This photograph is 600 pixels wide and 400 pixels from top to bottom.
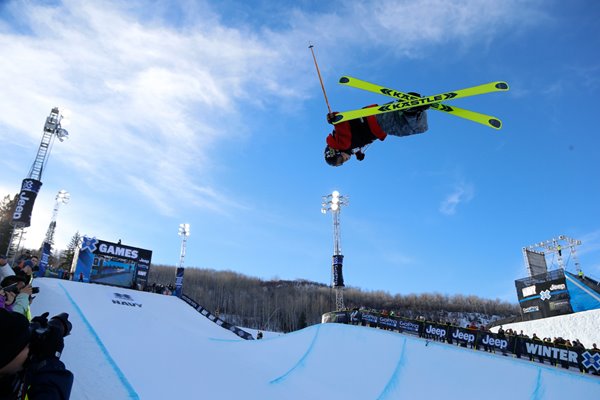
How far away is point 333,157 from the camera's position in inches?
282

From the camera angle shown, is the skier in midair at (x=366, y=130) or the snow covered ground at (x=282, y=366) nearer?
the skier in midair at (x=366, y=130)

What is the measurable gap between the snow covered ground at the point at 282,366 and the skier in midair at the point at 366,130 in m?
6.59

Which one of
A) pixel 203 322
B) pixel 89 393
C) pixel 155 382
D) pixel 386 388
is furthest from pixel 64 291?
pixel 386 388

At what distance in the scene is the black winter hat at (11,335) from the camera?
1.64 meters

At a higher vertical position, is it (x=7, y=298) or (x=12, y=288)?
(x=12, y=288)

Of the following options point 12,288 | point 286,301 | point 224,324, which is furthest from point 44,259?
point 286,301

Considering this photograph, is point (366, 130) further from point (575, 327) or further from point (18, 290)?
point (575, 327)

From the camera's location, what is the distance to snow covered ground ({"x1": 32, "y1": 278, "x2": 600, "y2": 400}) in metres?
10.1

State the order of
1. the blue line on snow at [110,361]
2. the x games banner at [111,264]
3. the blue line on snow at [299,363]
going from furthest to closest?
the x games banner at [111,264] < the blue line on snow at [299,363] < the blue line on snow at [110,361]

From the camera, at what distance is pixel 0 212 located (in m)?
60.7

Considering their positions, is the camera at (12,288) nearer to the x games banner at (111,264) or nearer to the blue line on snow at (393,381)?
the blue line on snow at (393,381)

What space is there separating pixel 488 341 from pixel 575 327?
11.5 meters

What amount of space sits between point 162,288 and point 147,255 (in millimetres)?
2633

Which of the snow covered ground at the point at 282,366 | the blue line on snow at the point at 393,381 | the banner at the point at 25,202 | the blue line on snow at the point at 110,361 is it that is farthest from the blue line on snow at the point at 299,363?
the banner at the point at 25,202
